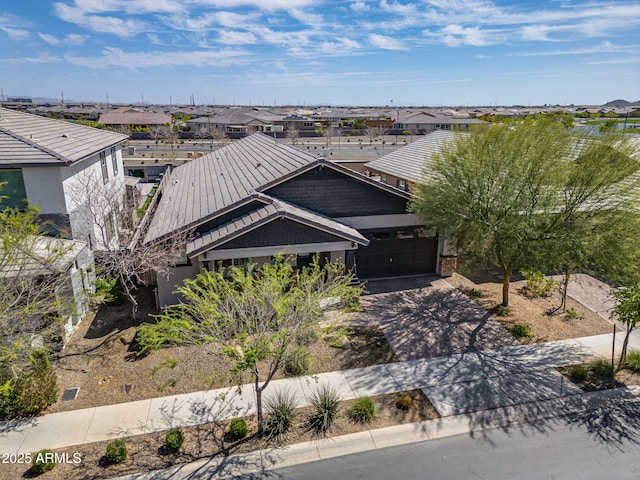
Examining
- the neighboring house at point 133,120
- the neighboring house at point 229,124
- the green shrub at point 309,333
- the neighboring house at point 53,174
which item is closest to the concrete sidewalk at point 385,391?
the green shrub at point 309,333

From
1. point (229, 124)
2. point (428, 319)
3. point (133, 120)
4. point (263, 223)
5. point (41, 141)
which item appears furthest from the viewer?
point (133, 120)

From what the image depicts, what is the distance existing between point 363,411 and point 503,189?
30.3ft

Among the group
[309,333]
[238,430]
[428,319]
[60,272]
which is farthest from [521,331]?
[60,272]

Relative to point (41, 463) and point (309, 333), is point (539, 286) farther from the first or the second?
point (41, 463)

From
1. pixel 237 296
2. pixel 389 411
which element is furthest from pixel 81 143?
pixel 389 411

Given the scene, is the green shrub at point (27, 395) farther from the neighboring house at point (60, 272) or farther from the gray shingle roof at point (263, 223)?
the gray shingle roof at point (263, 223)

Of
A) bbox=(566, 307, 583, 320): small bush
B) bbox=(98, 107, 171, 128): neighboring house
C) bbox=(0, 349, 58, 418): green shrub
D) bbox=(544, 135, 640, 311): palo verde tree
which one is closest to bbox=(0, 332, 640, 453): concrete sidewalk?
bbox=(0, 349, 58, 418): green shrub

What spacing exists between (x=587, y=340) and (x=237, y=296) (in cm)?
1316

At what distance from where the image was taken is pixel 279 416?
1130 centimetres

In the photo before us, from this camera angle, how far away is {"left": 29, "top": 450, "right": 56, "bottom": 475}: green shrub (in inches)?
385

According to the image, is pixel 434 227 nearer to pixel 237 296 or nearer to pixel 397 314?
pixel 397 314

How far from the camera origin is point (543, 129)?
15352mm

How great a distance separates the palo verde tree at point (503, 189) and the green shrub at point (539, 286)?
3.35 meters

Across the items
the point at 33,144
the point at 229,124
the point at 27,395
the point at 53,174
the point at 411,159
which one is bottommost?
the point at 27,395
